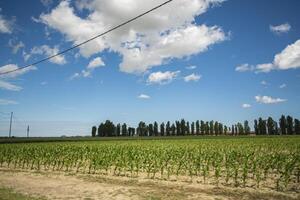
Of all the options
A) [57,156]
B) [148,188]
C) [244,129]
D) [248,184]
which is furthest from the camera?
[244,129]

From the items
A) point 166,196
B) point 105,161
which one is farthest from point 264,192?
point 105,161

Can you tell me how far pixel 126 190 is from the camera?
42.0 feet

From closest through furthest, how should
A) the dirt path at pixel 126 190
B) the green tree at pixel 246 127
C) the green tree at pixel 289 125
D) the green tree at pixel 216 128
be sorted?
the dirt path at pixel 126 190 → the green tree at pixel 289 125 → the green tree at pixel 246 127 → the green tree at pixel 216 128

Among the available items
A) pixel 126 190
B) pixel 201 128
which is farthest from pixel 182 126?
pixel 126 190

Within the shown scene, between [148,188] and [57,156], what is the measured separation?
1318 centimetres

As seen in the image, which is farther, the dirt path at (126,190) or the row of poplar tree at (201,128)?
the row of poplar tree at (201,128)

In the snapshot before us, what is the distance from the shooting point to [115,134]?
15775 centimetres

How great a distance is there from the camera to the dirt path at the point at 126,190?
1157 cm

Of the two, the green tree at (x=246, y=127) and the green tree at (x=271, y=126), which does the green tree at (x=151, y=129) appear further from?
the green tree at (x=271, y=126)

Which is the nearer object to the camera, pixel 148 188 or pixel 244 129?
pixel 148 188

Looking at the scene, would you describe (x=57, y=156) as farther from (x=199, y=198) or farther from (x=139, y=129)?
(x=139, y=129)

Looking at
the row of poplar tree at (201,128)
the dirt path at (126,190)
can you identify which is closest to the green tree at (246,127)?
the row of poplar tree at (201,128)

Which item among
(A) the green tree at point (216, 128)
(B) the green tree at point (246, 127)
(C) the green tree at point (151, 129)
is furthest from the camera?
A: (C) the green tree at point (151, 129)

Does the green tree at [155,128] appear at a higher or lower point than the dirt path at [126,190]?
higher
